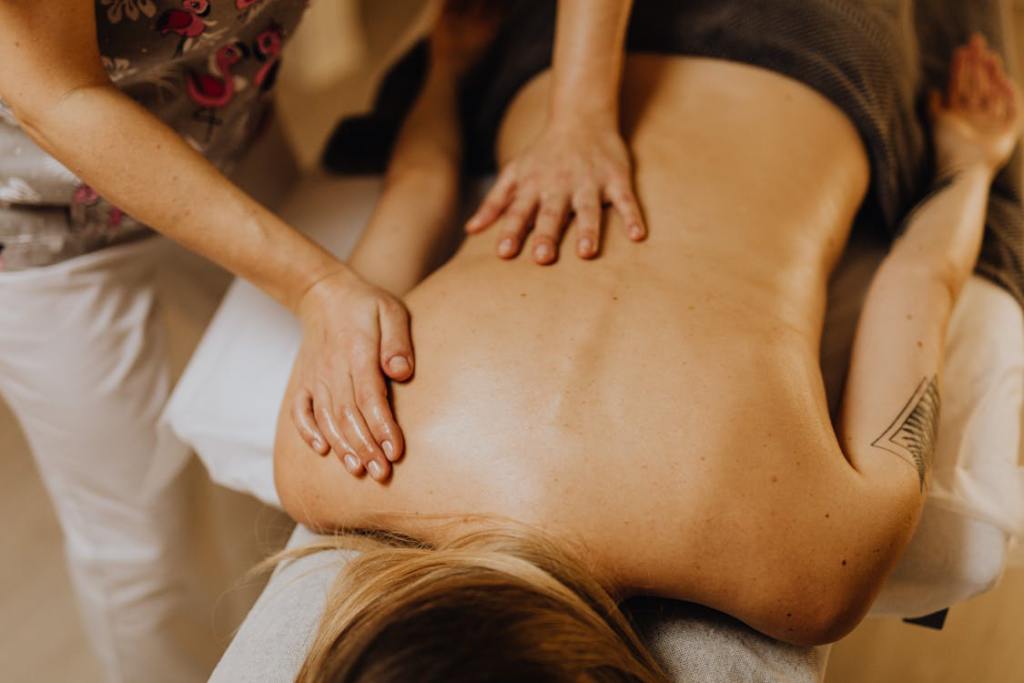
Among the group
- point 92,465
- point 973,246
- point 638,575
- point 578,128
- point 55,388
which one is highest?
point 578,128

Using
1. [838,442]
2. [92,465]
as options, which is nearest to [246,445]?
[92,465]

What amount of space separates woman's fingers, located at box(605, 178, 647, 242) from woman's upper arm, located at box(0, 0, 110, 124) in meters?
0.54

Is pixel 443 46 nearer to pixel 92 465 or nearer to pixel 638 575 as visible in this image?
pixel 92 465

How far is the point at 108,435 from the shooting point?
115 centimetres

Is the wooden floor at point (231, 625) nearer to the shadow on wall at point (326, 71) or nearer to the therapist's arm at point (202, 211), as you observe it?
the therapist's arm at point (202, 211)

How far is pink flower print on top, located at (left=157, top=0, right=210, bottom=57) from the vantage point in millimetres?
893

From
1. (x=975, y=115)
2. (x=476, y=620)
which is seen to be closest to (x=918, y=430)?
(x=476, y=620)

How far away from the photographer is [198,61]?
102 centimetres

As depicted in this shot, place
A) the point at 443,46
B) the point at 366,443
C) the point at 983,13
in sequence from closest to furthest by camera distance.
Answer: the point at 366,443, the point at 443,46, the point at 983,13

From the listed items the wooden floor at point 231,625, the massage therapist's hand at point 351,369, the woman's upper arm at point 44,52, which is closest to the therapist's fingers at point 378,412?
the massage therapist's hand at point 351,369

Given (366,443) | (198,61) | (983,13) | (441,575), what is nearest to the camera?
(441,575)

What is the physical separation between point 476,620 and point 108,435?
732 mm

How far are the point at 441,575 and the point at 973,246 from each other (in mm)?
834

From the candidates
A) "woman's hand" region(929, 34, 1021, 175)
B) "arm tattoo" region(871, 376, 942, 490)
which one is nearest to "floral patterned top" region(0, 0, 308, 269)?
"arm tattoo" region(871, 376, 942, 490)
